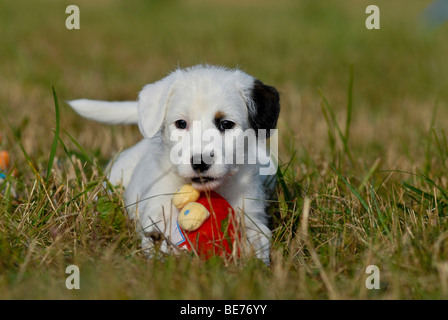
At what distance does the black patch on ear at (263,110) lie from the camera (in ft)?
12.1

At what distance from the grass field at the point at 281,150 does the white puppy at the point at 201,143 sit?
0.56ft

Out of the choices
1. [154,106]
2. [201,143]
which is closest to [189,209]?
[201,143]

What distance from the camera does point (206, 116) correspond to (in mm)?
3445

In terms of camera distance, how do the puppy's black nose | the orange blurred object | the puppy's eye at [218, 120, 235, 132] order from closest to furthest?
the puppy's black nose → the puppy's eye at [218, 120, 235, 132] → the orange blurred object

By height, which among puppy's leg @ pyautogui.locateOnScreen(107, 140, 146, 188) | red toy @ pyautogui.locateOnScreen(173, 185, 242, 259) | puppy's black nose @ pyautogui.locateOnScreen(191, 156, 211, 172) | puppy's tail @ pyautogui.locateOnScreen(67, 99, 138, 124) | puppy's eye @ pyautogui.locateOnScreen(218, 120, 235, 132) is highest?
puppy's tail @ pyautogui.locateOnScreen(67, 99, 138, 124)

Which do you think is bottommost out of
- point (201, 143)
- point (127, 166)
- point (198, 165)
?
point (127, 166)

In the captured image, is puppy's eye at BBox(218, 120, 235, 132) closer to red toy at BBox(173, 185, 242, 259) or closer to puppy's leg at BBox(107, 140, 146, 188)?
red toy at BBox(173, 185, 242, 259)

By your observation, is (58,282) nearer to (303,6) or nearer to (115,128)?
(115,128)

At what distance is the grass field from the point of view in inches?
114

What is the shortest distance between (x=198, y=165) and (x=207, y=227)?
0.37 meters

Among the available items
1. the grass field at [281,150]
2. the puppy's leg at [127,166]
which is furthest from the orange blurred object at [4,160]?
the puppy's leg at [127,166]

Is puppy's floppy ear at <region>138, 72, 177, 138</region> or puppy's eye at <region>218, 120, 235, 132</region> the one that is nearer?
puppy's eye at <region>218, 120, 235, 132</region>

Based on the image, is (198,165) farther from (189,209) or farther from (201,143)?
(189,209)

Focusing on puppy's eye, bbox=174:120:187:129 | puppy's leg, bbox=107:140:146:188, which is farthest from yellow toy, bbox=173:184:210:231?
puppy's leg, bbox=107:140:146:188
